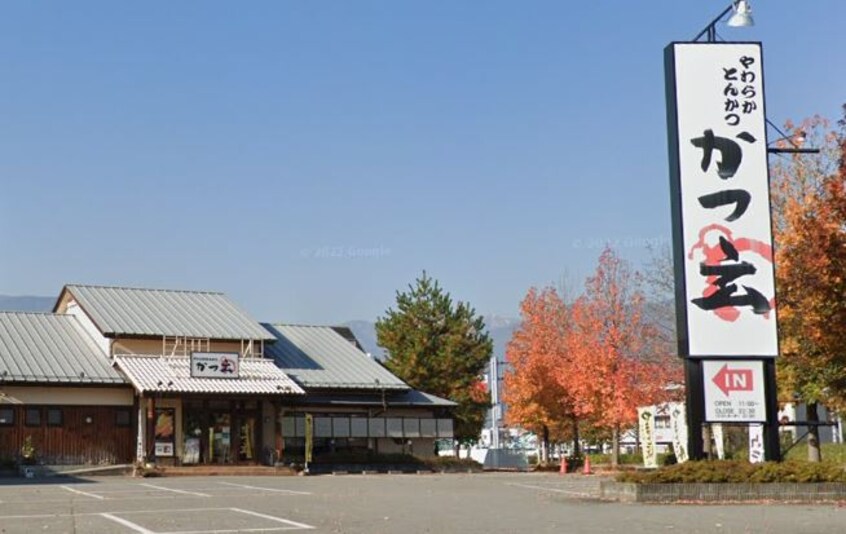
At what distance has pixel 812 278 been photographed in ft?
81.5

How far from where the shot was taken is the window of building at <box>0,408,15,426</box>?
115 feet

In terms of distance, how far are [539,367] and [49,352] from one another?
18.6 m

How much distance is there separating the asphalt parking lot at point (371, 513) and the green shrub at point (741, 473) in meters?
0.99

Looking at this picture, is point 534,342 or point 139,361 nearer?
point 139,361

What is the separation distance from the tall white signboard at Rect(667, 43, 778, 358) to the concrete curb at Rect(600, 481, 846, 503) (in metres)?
2.74

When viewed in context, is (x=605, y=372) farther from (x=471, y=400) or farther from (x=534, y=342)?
(x=471, y=400)

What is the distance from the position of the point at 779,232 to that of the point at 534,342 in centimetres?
1639

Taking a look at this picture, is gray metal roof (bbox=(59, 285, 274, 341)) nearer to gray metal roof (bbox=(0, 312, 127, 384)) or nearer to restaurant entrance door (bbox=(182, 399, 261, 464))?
gray metal roof (bbox=(0, 312, 127, 384))

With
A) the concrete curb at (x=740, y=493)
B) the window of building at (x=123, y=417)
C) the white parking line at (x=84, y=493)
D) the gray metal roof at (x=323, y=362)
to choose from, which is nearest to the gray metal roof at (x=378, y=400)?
the gray metal roof at (x=323, y=362)

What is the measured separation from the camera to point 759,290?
20578mm

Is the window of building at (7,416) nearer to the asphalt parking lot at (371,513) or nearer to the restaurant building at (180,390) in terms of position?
the restaurant building at (180,390)

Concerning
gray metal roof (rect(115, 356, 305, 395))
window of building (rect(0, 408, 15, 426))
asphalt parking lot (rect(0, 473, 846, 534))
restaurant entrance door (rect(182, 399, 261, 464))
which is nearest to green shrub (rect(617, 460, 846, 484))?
asphalt parking lot (rect(0, 473, 846, 534))

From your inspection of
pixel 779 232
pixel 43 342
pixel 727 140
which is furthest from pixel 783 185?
pixel 43 342

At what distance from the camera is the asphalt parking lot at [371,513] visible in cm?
1377
